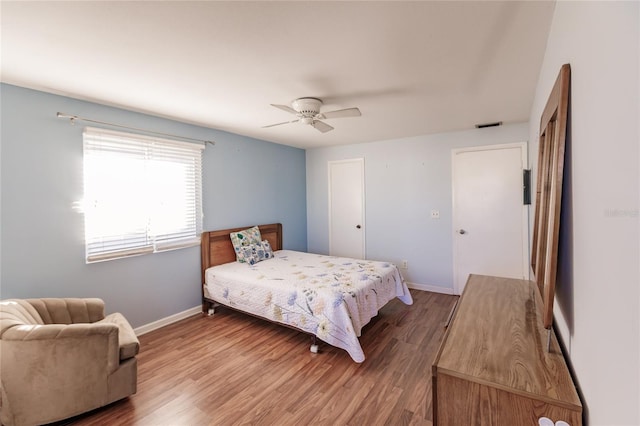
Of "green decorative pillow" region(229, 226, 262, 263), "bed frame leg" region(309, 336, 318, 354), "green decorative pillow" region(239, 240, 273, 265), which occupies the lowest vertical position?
"bed frame leg" region(309, 336, 318, 354)

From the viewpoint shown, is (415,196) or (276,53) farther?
(415,196)

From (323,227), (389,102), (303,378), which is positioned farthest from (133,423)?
(323,227)

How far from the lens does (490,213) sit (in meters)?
3.91

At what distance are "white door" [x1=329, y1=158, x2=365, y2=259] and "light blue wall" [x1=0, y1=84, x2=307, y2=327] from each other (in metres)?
2.09

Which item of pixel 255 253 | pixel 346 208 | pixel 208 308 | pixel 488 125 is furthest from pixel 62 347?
pixel 488 125

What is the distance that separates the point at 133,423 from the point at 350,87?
2978mm

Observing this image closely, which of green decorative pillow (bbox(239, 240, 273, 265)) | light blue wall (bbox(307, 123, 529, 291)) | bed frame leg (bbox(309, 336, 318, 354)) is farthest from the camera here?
light blue wall (bbox(307, 123, 529, 291))

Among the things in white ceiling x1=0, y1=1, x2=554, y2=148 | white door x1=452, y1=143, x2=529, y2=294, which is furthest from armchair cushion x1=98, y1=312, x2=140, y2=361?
white door x1=452, y1=143, x2=529, y2=294

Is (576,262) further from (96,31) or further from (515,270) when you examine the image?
(515,270)

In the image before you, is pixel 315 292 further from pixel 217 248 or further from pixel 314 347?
pixel 217 248

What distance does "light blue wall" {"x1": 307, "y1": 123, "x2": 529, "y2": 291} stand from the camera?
4.20m

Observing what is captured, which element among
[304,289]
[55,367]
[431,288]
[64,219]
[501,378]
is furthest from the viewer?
[431,288]

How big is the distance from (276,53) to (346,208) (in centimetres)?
353

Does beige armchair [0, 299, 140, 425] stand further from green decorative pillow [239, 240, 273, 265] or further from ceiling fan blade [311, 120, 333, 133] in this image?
ceiling fan blade [311, 120, 333, 133]
